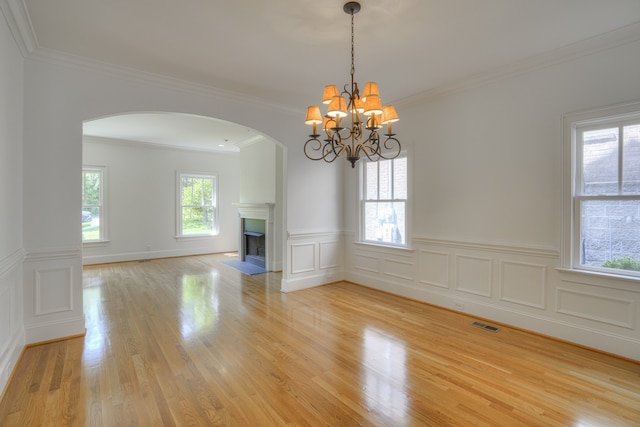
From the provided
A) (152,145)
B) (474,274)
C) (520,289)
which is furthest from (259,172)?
(520,289)

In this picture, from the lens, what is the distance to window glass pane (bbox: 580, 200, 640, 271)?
2.88 m

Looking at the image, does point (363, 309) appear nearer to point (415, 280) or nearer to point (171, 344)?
point (415, 280)

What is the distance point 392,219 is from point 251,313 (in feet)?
8.25

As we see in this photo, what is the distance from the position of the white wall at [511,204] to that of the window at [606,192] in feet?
0.43

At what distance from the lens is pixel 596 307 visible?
9.90 feet

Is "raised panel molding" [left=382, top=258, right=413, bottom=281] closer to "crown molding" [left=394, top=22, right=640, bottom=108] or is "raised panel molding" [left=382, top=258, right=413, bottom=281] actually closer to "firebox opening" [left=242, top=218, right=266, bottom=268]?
"crown molding" [left=394, top=22, right=640, bottom=108]

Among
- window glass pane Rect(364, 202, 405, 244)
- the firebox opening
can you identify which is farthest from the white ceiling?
the firebox opening

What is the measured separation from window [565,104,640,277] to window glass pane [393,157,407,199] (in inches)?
79.4

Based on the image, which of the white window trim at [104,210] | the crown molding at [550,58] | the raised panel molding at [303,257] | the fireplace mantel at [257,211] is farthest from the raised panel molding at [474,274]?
the white window trim at [104,210]

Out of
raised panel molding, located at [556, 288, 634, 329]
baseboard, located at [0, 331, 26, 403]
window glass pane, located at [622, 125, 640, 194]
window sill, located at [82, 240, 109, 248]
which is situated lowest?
baseboard, located at [0, 331, 26, 403]

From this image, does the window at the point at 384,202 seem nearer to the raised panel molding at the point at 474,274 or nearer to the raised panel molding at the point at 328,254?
the raised panel molding at the point at 328,254

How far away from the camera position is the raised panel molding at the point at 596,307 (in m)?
2.85

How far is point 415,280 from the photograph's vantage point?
456 centimetres

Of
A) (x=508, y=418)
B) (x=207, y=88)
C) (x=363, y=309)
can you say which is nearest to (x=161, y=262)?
(x=207, y=88)
